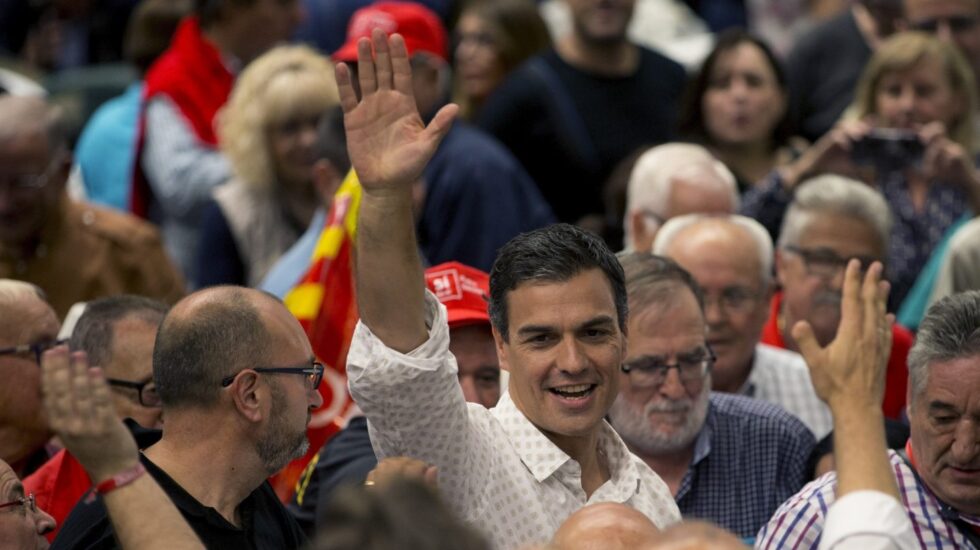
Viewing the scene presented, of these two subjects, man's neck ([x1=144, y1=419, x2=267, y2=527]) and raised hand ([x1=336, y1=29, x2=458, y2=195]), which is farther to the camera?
man's neck ([x1=144, y1=419, x2=267, y2=527])

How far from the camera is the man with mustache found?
21.1 feet

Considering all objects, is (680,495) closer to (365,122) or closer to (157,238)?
(365,122)

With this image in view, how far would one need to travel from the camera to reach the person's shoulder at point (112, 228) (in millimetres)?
6871

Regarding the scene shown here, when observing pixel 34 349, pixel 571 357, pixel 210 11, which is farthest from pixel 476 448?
pixel 210 11

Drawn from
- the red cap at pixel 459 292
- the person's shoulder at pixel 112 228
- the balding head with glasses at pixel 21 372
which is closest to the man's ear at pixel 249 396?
the red cap at pixel 459 292

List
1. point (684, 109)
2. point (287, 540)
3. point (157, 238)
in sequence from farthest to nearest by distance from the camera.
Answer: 1. point (684, 109)
2. point (157, 238)
3. point (287, 540)

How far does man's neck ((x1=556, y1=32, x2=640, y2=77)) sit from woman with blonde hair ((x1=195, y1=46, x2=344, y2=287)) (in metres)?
1.15

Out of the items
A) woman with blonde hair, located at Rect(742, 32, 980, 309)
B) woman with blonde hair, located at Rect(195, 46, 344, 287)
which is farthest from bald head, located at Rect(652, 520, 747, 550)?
woman with blonde hair, located at Rect(195, 46, 344, 287)

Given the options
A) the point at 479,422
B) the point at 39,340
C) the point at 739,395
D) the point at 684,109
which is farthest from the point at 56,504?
the point at 684,109

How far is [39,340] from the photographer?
538cm

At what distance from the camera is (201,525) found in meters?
4.21

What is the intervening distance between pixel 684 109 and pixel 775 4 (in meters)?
2.50

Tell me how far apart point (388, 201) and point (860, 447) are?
1122 mm

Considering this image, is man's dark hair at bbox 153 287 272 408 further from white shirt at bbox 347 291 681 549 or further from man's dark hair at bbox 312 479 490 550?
man's dark hair at bbox 312 479 490 550
